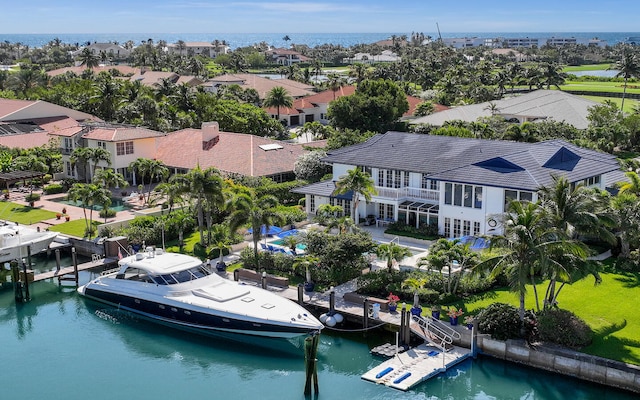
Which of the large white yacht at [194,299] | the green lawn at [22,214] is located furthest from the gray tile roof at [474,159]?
the green lawn at [22,214]

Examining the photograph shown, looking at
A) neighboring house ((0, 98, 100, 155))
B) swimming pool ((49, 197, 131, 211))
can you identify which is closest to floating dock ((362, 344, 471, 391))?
swimming pool ((49, 197, 131, 211))

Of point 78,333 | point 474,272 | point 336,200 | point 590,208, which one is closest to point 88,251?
point 78,333

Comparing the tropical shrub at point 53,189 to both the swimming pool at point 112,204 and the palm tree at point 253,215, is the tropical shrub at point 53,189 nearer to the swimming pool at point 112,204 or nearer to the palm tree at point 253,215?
the swimming pool at point 112,204

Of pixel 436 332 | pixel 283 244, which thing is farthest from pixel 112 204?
pixel 436 332

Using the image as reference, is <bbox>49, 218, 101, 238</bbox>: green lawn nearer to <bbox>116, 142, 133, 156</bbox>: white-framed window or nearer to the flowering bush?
<bbox>116, 142, 133, 156</bbox>: white-framed window

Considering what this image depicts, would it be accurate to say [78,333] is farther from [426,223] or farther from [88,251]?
[426,223]
